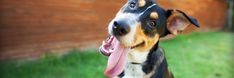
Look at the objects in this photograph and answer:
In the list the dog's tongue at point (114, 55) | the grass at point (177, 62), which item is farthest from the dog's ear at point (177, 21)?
the grass at point (177, 62)

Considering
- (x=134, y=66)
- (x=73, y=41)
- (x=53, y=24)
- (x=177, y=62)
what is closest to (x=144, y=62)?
(x=134, y=66)

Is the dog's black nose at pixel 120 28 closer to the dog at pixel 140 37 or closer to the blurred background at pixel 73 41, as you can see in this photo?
the dog at pixel 140 37

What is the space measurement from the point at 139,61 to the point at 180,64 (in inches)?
36.7

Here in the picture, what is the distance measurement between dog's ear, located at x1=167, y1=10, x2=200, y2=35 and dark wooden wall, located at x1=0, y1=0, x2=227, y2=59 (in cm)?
62

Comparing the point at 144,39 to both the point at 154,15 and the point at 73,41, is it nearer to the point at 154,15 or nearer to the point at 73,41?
the point at 154,15

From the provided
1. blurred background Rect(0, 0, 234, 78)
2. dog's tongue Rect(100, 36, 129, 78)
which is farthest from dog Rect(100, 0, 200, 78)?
blurred background Rect(0, 0, 234, 78)

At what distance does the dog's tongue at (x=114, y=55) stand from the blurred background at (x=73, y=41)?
683mm

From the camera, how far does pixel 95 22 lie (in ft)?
9.78

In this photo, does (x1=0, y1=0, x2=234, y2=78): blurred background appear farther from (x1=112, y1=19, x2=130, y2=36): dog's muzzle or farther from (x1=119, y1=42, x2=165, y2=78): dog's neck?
(x1=112, y1=19, x2=130, y2=36): dog's muzzle

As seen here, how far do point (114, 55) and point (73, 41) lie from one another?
63.1 inches

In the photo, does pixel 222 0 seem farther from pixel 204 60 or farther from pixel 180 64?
pixel 204 60

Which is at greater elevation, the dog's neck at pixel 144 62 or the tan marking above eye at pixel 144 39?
the tan marking above eye at pixel 144 39

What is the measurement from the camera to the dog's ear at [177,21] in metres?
1.33

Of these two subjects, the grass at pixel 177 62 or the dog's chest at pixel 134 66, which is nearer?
the dog's chest at pixel 134 66
